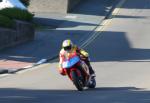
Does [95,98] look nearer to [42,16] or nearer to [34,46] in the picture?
[34,46]

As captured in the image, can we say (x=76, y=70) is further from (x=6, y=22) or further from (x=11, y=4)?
(x=11, y=4)

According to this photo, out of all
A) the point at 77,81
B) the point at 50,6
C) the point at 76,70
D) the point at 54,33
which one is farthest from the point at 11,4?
the point at 77,81

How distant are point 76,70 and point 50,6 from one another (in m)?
30.0

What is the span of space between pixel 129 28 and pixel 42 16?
23.7 ft

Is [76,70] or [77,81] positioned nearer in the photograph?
[77,81]

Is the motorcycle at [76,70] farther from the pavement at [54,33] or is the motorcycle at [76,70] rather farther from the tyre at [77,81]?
the pavement at [54,33]

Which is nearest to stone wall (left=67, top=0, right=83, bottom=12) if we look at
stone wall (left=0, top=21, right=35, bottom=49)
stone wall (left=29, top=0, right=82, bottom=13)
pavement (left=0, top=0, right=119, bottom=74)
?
stone wall (left=29, top=0, right=82, bottom=13)

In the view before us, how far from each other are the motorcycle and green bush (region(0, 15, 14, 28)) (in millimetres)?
14359

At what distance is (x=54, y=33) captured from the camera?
41.6m

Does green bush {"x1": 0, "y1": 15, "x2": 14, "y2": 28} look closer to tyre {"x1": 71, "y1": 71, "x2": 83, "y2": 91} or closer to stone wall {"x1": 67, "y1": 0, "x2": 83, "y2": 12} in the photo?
tyre {"x1": 71, "y1": 71, "x2": 83, "y2": 91}

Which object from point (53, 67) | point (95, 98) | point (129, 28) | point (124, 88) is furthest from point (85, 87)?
point (129, 28)

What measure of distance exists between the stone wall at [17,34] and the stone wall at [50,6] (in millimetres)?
12457

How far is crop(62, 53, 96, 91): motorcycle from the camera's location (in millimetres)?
21438

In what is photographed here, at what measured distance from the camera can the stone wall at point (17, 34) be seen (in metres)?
34.4
